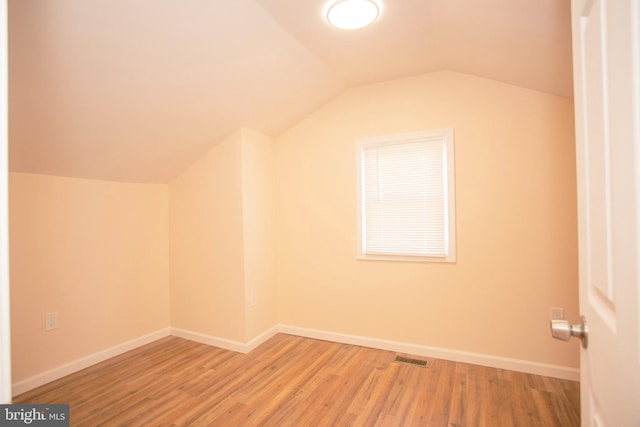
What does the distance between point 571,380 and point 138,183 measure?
160 inches

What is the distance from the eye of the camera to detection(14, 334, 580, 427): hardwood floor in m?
1.88

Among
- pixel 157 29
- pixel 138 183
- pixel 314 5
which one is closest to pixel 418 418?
pixel 314 5

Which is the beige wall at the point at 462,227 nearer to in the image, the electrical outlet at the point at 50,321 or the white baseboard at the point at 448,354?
the white baseboard at the point at 448,354

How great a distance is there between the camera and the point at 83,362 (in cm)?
253

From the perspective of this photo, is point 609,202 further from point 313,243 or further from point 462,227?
point 313,243

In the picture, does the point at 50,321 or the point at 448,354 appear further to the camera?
the point at 448,354

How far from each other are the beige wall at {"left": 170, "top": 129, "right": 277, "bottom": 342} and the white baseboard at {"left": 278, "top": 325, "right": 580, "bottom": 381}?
20.9 inches

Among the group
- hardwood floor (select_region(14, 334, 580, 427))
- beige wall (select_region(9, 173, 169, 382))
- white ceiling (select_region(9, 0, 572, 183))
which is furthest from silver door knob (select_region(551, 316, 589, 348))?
beige wall (select_region(9, 173, 169, 382))

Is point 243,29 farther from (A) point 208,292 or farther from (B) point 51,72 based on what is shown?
(A) point 208,292

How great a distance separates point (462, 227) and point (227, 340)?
95.1 inches

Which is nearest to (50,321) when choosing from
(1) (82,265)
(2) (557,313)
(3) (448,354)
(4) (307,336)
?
(1) (82,265)

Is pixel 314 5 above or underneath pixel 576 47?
above

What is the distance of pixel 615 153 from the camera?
558 mm

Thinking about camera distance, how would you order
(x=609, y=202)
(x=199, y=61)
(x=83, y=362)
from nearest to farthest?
1. (x=609, y=202)
2. (x=199, y=61)
3. (x=83, y=362)
